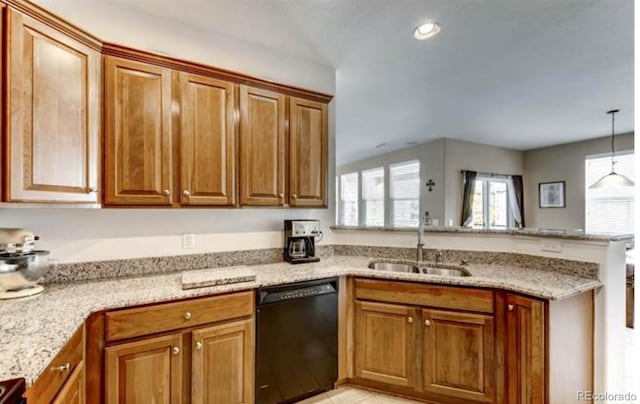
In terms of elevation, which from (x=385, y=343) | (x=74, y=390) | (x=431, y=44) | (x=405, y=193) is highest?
(x=431, y=44)

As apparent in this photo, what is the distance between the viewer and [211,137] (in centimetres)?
208

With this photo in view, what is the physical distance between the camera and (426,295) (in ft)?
6.86

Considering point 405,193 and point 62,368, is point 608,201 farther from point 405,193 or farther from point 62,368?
point 62,368

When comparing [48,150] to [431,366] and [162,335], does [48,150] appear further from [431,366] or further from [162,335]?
[431,366]

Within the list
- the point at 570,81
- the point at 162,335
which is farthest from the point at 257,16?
the point at 570,81

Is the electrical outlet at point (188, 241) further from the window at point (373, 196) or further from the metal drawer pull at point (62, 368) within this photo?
the window at point (373, 196)

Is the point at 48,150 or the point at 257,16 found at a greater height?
the point at 257,16

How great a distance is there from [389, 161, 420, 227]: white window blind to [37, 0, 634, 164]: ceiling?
7.38 ft

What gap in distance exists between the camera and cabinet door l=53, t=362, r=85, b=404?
1.10 m

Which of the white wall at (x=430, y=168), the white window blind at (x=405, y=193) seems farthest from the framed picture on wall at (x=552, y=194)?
the white window blind at (x=405, y=193)

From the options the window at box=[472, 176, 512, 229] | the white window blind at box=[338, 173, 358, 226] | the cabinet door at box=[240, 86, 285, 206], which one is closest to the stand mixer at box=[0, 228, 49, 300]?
the cabinet door at box=[240, 86, 285, 206]

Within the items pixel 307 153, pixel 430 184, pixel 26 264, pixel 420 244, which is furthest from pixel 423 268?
pixel 430 184

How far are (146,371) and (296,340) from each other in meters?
0.87

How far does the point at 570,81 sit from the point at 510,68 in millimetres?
804
